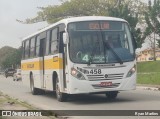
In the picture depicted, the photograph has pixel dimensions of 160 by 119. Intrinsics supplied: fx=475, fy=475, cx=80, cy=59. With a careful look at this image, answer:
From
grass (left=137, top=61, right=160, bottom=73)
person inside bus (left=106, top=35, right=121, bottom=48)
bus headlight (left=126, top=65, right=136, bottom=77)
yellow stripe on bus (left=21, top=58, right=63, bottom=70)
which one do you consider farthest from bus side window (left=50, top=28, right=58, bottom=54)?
grass (left=137, top=61, right=160, bottom=73)

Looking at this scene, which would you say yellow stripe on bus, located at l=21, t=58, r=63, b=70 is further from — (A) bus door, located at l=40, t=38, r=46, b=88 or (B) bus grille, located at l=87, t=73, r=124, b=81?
(B) bus grille, located at l=87, t=73, r=124, b=81

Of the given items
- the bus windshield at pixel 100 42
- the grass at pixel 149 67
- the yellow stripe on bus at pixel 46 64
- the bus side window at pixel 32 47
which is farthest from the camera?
the grass at pixel 149 67

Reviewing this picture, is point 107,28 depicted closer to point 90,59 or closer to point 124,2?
point 90,59

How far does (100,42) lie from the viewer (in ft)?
55.8

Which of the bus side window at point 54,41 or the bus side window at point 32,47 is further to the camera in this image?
the bus side window at point 32,47

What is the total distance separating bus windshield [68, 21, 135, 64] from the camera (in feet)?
55.0

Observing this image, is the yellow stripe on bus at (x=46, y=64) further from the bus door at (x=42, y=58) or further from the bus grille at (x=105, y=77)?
the bus grille at (x=105, y=77)

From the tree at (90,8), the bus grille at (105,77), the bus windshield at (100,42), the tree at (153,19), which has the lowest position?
the bus grille at (105,77)

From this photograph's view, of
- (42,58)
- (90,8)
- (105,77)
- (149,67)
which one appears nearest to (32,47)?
(42,58)

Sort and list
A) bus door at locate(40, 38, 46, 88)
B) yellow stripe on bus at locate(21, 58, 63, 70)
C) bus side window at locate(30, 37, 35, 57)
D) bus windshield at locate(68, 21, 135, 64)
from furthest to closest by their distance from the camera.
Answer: bus side window at locate(30, 37, 35, 57), bus door at locate(40, 38, 46, 88), yellow stripe on bus at locate(21, 58, 63, 70), bus windshield at locate(68, 21, 135, 64)

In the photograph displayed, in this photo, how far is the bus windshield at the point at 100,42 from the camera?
16766mm

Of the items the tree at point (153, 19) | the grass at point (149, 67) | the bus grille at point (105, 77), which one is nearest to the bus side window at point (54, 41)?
the bus grille at point (105, 77)

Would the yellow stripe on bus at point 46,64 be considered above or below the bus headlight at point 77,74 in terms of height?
above

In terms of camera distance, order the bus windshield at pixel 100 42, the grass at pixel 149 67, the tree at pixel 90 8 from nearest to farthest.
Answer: the bus windshield at pixel 100 42 → the grass at pixel 149 67 → the tree at pixel 90 8
